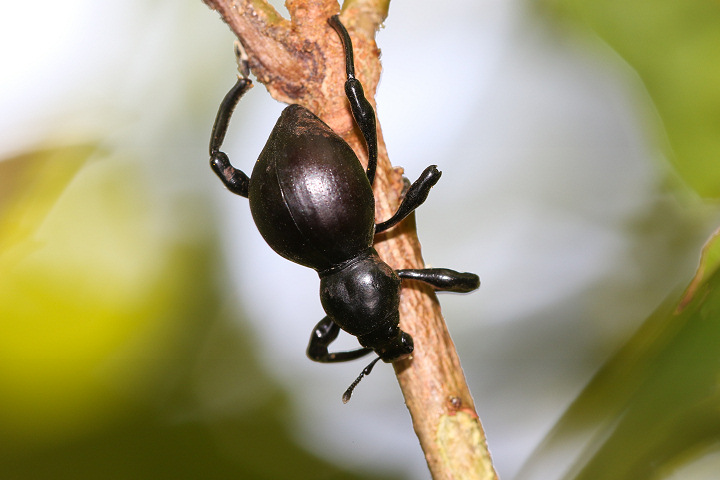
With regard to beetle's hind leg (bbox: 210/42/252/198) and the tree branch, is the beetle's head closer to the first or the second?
the tree branch

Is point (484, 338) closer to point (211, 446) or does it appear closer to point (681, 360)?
point (211, 446)

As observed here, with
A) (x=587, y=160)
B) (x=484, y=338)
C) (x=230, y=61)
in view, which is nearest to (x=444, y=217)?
(x=484, y=338)

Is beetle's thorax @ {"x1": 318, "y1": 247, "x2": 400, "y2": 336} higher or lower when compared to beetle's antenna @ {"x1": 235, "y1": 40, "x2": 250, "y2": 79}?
lower

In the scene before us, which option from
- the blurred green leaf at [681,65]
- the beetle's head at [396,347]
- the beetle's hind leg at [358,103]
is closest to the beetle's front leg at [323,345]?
the beetle's head at [396,347]

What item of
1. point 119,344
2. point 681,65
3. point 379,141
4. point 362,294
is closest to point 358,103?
point 379,141

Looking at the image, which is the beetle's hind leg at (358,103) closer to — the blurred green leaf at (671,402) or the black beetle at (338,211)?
the black beetle at (338,211)

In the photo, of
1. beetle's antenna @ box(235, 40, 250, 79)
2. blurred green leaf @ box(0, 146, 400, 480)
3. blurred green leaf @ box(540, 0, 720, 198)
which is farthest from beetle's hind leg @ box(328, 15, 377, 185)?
blurred green leaf @ box(0, 146, 400, 480)
